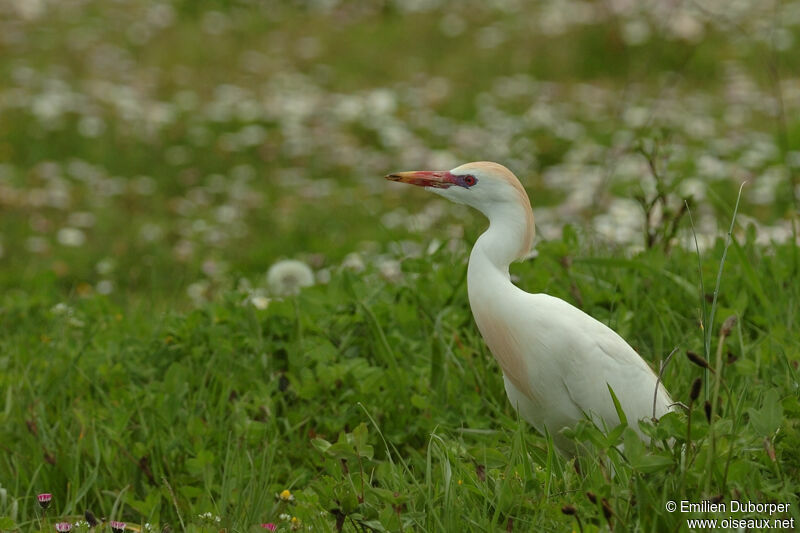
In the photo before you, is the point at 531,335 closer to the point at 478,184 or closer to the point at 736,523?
the point at 478,184

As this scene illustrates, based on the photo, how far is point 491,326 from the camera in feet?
8.98

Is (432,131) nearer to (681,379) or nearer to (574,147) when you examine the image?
(574,147)

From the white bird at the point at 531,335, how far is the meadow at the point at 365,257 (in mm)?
110

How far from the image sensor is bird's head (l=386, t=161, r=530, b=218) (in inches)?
110

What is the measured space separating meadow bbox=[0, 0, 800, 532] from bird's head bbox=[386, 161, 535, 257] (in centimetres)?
47

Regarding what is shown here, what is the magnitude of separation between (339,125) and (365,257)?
4.37m

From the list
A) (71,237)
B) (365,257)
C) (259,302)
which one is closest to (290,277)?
(365,257)

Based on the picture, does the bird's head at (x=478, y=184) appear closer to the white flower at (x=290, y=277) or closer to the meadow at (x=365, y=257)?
the meadow at (x=365, y=257)

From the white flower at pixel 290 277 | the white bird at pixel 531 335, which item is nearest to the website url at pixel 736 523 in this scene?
the white bird at pixel 531 335

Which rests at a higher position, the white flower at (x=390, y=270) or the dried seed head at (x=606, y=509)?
the dried seed head at (x=606, y=509)

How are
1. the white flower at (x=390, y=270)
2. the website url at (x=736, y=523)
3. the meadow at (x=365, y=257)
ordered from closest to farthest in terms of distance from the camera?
the website url at (x=736, y=523) < the meadow at (x=365, y=257) < the white flower at (x=390, y=270)

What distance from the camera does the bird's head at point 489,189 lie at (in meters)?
2.79

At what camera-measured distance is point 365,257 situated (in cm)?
522

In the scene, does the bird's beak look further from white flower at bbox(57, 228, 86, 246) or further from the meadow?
white flower at bbox(57, 228, 86, 246)
